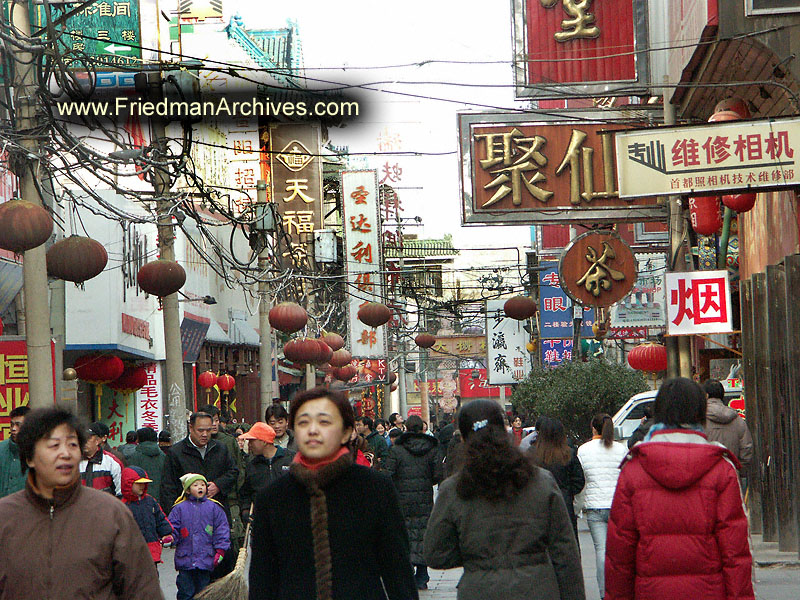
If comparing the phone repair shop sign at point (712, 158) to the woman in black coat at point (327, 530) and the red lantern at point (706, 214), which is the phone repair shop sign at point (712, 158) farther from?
the woman in black coat at point (327, 530)

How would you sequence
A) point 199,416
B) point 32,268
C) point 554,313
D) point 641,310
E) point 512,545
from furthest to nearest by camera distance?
1. point 554,313
2. point 641,310
3. point 32,268
4. point 199,416
5. point 512,545

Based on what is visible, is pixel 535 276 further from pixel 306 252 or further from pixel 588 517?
pixel 588 517

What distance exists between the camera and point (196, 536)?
962 centimetres

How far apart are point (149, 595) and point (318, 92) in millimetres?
10358

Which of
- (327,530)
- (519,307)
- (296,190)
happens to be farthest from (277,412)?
(296,190)

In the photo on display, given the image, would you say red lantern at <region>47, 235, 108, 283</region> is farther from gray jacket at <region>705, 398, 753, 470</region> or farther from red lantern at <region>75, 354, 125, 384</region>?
red lantern at <region>75, 354, 125, 384</region>

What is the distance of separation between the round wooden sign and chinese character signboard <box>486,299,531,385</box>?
97.1 feet

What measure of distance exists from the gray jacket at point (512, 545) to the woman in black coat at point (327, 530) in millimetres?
479

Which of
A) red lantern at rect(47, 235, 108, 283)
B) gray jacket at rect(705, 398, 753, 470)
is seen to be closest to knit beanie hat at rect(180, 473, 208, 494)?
red lantern at rect(47, 235, 108, 283)

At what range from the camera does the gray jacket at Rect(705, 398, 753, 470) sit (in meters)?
12.0

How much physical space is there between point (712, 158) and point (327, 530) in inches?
316

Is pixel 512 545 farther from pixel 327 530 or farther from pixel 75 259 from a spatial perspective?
pixel 75 259

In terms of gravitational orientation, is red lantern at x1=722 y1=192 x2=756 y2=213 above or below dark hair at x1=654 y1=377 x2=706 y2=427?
above

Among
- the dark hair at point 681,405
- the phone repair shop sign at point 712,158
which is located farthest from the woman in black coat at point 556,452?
the dark hair at point 681,405
